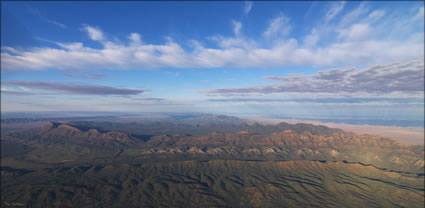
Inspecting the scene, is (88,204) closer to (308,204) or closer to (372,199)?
(308,204)

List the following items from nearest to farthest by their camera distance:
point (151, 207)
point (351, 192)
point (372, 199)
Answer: point (151, 207), point (372, 199), point (351, 192)

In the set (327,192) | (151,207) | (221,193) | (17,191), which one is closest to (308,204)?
(327,192)

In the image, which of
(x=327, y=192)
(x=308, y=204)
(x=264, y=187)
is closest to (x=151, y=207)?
(x=264, y=187)

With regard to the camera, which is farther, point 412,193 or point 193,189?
point 193,189

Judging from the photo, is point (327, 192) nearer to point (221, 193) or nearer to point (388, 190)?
point (388, 190)

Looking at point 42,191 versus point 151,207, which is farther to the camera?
point 42,191

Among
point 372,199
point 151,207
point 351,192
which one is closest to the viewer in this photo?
point 151,207

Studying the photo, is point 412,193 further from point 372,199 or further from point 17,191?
point 17,191

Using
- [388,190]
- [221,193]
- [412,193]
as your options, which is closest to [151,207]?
[221,193]
